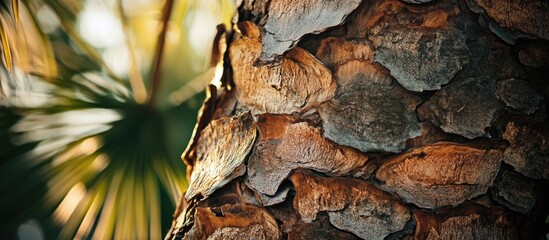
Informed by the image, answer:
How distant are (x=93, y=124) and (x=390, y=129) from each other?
0.58m

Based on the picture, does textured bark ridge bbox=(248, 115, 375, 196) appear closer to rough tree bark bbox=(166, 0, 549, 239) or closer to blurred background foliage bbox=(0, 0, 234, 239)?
rough tree bark bbox=(166, 0, 549, 239)

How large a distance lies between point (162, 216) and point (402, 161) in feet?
1.85

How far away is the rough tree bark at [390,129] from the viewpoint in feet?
1.25

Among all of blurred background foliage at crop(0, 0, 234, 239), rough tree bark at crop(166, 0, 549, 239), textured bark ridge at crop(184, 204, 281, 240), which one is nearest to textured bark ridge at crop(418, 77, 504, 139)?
rough tree bark at crop(166, 0, 549, 239)

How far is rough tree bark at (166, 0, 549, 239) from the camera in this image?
0.38 meters

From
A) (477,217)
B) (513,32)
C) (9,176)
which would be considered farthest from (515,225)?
(9,176)

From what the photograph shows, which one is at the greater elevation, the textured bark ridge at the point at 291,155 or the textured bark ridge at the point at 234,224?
the textured bark ridge at the point at 291,155

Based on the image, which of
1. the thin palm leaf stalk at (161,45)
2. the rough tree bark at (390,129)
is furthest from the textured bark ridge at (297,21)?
the thin palm leaf stalk at (161,45)

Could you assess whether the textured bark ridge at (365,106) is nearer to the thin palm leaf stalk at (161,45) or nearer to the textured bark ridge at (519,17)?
the textured bark ridge at (519,17)

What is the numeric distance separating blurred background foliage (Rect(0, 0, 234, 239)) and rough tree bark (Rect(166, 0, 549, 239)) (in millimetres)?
398

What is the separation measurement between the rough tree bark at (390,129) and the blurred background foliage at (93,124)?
398mm

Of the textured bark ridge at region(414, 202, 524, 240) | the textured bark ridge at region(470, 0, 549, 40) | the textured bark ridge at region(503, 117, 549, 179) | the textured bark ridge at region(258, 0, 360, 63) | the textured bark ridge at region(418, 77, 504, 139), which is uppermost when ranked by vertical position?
the textured bark ridge at region(258, 0, 360, 63)

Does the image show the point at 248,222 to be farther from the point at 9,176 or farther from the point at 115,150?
the point at 9,176

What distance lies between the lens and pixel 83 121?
85cm
